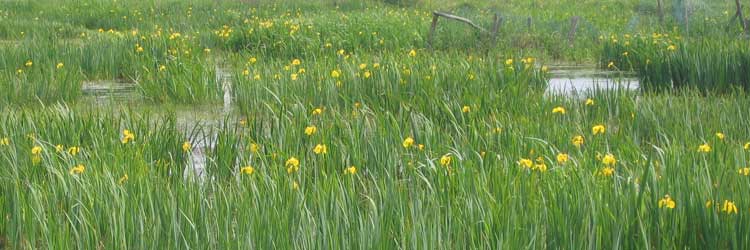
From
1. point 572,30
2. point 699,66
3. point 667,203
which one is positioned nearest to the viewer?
point 667,203

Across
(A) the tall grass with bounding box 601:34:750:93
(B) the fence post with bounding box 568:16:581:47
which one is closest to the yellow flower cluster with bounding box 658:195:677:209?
(A) the tall grass with bounding box 601:34:750:93

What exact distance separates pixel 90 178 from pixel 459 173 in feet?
4.81

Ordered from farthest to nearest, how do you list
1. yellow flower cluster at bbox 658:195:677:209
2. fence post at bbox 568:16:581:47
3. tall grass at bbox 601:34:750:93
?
fence post at bbox 568:16:581:47 < tall grass at bbox 601:34:750:93 < yellow flower cluster at bbox 658:195:677:209

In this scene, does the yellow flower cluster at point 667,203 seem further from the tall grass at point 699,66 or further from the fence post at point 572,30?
the fence post at point 572,30

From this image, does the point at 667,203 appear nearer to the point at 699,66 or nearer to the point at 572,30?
the point at 699,66

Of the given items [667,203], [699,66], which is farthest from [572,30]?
[667,203]

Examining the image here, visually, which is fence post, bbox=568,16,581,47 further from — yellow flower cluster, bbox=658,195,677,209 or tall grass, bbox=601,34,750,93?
yellow flower cluster, bbox=658,195,677,209

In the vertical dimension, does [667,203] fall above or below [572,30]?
below

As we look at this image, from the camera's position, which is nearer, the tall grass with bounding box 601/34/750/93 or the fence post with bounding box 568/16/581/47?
the tall grass with bounding box 601/34/750/93

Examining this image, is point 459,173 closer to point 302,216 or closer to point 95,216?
point 302,216

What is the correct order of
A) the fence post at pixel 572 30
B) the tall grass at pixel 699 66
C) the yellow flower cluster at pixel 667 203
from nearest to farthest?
1. the yellow flower cluster at pixel 667 203
2. the tall grass at pixel 699 66
3. the fence post at pixel 572 30

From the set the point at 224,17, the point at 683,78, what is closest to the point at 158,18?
the point at 224,17

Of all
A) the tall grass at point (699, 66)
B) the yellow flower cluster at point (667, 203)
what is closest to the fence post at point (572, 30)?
the tall grass at point (699, 66)

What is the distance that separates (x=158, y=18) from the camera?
17.5m
